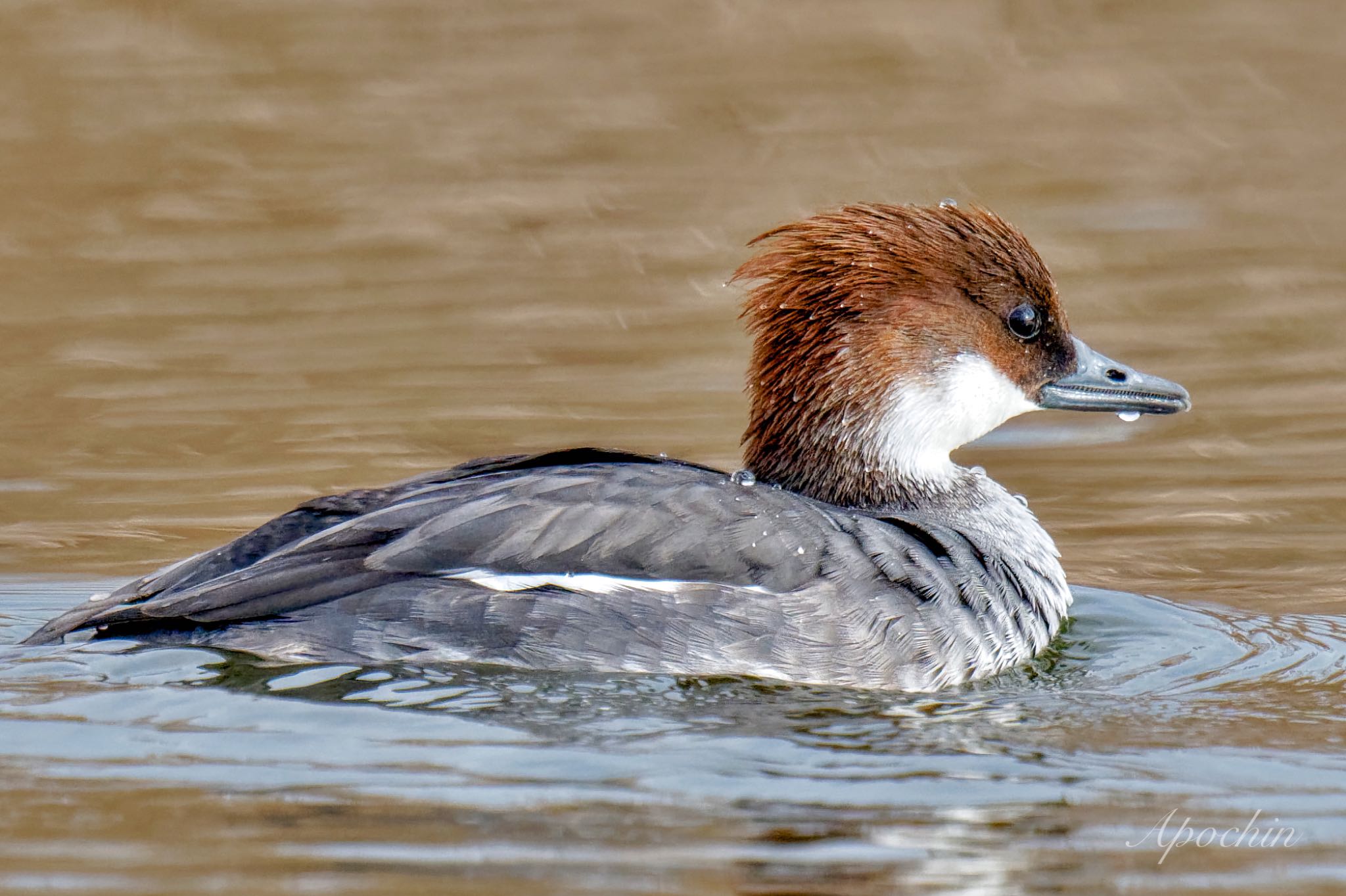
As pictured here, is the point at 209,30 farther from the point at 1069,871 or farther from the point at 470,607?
the point at 1069,871

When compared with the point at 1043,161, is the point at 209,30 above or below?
above

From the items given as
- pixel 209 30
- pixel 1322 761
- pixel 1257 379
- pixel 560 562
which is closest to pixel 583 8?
pixel 209 30

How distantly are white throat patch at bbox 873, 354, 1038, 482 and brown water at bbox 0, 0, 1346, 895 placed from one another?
33.4 inches

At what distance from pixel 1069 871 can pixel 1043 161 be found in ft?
31.8

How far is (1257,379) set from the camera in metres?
10.5

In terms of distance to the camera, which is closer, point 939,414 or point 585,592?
point 585,592

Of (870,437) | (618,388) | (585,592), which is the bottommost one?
(585,592)

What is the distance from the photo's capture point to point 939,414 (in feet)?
24.1

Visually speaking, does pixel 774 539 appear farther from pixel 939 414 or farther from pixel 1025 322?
pixel 1025 322
